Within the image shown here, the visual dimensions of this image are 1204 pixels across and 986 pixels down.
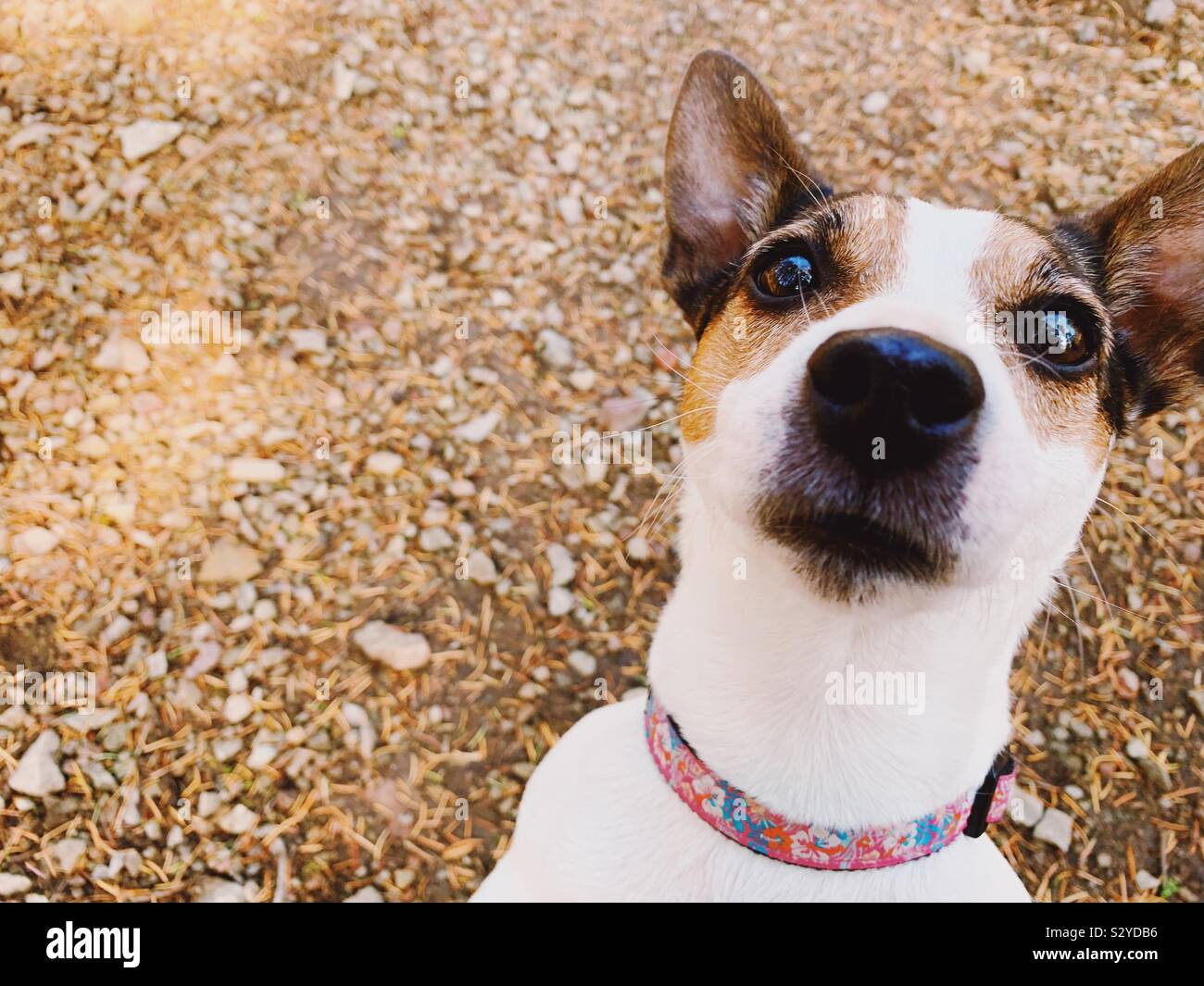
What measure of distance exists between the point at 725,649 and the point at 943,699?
20.0 inches

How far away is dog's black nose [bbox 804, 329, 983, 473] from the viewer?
1.52 m

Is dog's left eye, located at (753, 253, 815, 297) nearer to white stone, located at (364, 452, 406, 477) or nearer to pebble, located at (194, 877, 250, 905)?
white stone, located at (364, 452, 406, 477)

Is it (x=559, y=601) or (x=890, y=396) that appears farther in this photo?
(x=559, y=601)

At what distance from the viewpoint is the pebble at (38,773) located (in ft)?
9.88

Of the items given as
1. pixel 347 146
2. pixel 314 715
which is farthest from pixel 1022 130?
pixel 314 715

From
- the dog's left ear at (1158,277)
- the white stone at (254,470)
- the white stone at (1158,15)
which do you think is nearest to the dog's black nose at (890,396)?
the dog's left ear at (1158,277)

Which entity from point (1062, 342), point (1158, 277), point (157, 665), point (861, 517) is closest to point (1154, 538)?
point (1158, 277)

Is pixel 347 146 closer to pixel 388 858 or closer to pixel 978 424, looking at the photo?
pixel 388 858

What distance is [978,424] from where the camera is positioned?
1.61m

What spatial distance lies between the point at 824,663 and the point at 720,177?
1.44 m

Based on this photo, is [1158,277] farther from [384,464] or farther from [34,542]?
[34,542]

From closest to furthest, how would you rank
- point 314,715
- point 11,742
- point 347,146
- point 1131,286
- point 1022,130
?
point 1131,286 < point 11,742 < point 314,715 < point 347,146 < point 1022,130

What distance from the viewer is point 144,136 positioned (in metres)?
4.19
